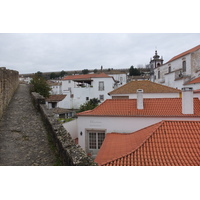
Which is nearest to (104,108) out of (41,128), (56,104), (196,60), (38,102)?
(38,102)

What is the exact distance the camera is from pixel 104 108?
29.5ft

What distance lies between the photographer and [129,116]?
26.3ft

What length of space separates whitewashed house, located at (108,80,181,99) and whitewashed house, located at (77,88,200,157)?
6338 mm

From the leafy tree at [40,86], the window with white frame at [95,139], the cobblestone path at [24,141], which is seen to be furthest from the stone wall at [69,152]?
the leafy tree at [40,86]

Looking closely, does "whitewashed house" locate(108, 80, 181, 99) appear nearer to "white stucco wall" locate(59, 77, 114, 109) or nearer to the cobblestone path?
the cobblestone path

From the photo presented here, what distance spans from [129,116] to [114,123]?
94cm

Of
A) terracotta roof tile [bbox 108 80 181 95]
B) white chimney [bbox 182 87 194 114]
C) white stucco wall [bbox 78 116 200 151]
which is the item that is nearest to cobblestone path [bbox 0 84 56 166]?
white stucco wall [bbox 78 116 200 151]

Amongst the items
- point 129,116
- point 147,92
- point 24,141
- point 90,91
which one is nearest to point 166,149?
point 129,116

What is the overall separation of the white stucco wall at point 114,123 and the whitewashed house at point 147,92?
7545mm

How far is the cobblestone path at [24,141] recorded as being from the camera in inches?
129

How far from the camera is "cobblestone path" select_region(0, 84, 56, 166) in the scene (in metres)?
3.27

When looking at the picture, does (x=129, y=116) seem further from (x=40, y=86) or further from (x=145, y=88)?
(x=40, y=86)

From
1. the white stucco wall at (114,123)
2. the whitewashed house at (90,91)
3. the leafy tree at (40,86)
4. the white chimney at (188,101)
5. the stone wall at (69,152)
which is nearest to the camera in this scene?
the stone wall at (69,152)

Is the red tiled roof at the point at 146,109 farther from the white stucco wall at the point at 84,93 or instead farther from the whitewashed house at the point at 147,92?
the white stucco wall at the point at 84,93
